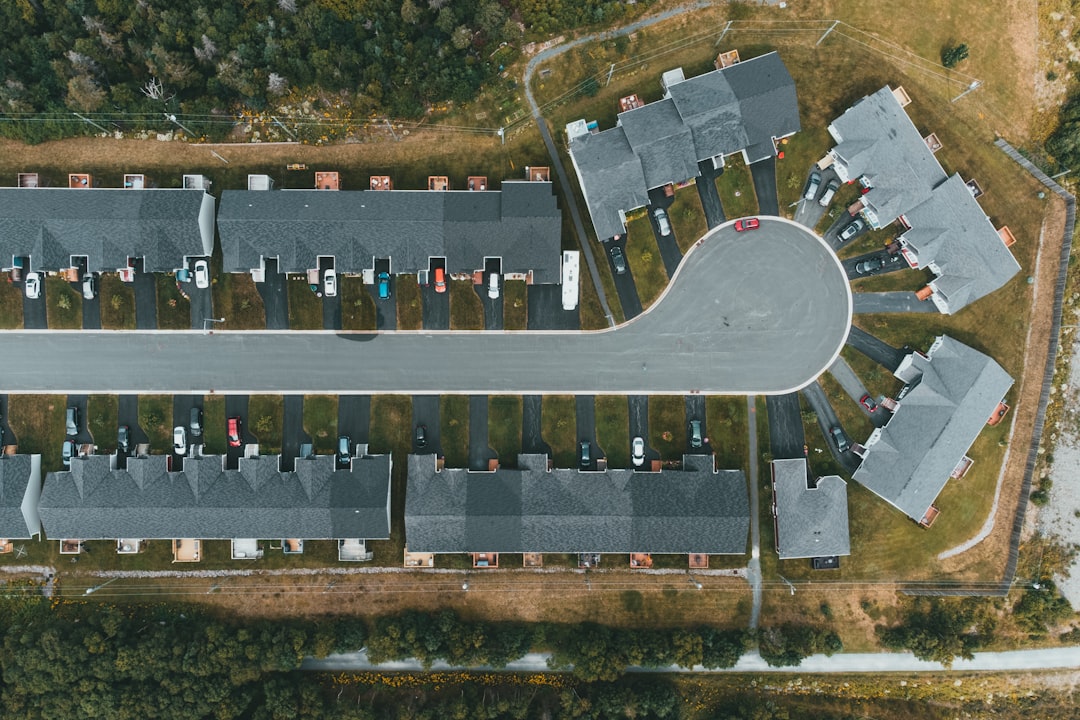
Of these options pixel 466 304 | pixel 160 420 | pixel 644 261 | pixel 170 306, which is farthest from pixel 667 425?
pixel 170 306

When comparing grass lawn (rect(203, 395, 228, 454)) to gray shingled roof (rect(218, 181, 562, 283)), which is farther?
grass lawn (rect(203, 395, 228, 454))

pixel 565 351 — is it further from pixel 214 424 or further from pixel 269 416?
pixel 214 424

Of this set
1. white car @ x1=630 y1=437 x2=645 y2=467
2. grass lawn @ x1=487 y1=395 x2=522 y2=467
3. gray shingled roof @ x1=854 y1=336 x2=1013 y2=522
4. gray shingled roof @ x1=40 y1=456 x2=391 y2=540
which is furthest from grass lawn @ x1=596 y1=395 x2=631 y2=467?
gray shingled roof @ x1=854 y1=336 x2=1013 y2=522

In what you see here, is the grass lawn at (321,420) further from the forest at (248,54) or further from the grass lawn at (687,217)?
the grass lawn at (687,217)

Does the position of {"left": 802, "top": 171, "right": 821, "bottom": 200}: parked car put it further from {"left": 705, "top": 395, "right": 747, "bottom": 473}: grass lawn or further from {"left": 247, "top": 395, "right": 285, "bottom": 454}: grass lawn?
{"left": 247, "top": 395, "right": 285, "bottom": 454}: grass lawn

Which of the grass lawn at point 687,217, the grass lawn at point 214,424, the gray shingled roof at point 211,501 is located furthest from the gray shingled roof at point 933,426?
the grass lawn at point 214,424

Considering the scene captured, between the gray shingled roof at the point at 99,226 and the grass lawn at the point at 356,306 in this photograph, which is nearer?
the gray shingled roof at the point at 99,226
